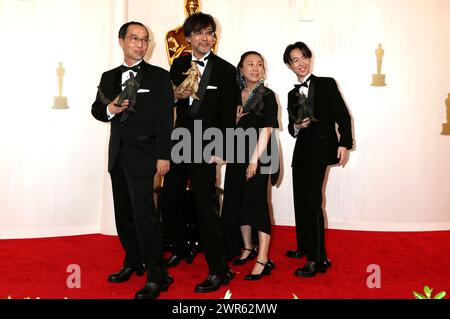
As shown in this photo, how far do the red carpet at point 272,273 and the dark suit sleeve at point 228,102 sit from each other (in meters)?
0.98

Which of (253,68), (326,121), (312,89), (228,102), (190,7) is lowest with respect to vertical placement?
(326,121)

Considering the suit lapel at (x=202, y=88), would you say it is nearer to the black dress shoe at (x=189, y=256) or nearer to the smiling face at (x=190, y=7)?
the black dress shoe at (x=189, y=256)

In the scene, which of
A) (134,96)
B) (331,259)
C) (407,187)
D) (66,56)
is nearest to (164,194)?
(134,96)

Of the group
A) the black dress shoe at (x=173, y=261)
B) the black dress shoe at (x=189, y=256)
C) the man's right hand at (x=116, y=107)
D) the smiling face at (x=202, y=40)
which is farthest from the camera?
the black dress shoe at (x=189, y=256)

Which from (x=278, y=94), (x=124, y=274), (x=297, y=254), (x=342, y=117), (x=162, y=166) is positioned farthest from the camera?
(x=278, y=94)

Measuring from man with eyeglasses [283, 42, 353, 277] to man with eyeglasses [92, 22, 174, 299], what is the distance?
107 centimetres

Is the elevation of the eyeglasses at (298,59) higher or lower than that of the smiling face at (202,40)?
→ lower

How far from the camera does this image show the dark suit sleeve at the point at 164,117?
307cm

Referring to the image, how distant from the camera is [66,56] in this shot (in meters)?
4.96

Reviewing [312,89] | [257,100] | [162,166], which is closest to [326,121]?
[312,89]

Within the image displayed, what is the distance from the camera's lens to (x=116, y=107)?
3064 millimetres

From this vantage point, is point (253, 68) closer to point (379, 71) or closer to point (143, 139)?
point (143, 139)

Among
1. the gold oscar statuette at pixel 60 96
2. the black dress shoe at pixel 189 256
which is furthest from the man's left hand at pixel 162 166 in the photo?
the gold oscar statuette at pixel 60 96

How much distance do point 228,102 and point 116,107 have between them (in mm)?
697
